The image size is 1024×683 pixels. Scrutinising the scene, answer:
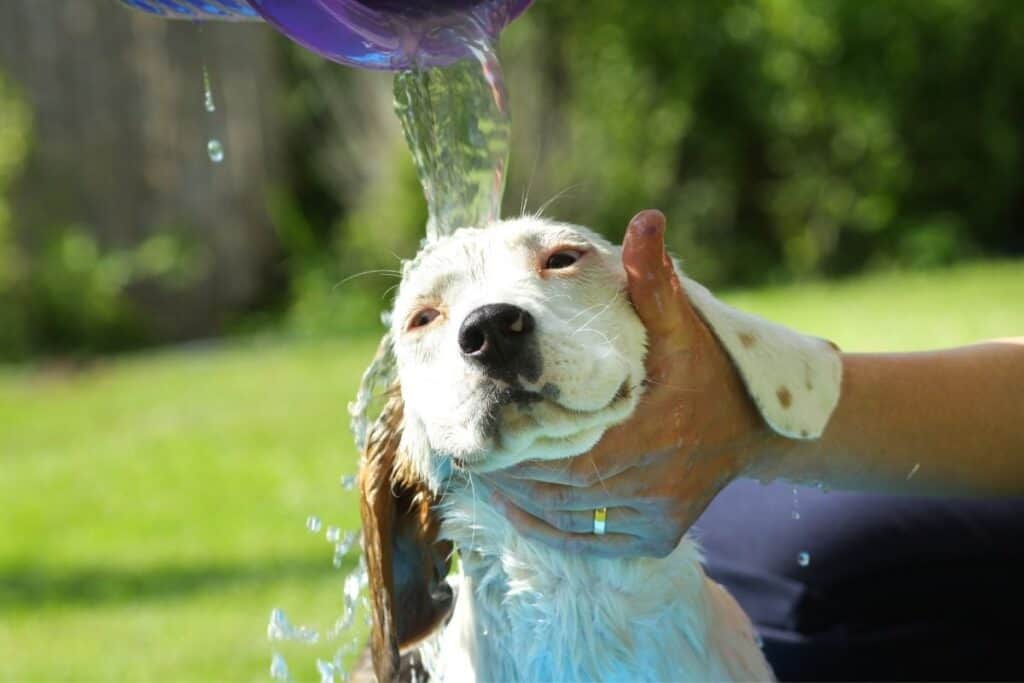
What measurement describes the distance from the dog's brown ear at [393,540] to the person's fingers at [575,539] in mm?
188

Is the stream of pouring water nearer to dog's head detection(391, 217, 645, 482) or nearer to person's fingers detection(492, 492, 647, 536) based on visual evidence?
dog's head detection(391, 217, 645, 482)

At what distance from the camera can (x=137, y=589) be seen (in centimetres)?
624

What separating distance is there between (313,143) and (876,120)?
4968 mm

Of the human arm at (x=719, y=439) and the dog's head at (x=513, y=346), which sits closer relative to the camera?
the dog's head at (x=513, y=346)

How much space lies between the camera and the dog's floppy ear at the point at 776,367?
8.44ft

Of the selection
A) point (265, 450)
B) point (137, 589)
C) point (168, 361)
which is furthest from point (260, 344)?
point (137, 589)

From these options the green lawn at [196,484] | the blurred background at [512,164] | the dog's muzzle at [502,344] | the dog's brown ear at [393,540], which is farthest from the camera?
the blurred background at [512,164]

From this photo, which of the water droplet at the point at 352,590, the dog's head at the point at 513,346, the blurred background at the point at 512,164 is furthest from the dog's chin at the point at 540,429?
the blurred background at the point at 512,164

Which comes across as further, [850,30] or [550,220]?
[850,30]

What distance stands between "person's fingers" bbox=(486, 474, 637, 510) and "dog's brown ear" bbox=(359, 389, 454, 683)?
8.8 inches

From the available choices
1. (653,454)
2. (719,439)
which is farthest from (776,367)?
(653,454)

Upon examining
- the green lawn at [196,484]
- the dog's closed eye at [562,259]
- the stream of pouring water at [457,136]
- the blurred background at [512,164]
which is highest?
the stream of pouring water at [457,136]

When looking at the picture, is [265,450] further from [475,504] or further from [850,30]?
[850,30]

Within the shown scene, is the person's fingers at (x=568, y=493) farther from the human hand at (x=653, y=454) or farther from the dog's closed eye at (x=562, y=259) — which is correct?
the dog's closed eye at (x=562, y=259)
